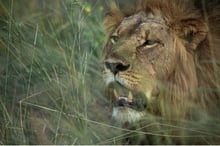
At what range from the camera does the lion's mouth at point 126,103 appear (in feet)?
9.87

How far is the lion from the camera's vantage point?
303cm

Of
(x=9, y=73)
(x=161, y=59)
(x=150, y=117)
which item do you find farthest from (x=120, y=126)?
(x=9, y=73)

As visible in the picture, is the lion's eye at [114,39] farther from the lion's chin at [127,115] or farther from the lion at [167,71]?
the lion's chin at [127,115]

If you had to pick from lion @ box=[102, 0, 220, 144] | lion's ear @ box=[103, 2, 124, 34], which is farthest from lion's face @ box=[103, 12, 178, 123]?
lion's ear @ box=[103, 2, 124, 34]

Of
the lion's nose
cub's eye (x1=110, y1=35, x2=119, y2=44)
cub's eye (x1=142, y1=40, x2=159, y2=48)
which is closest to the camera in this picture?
the lion's nose

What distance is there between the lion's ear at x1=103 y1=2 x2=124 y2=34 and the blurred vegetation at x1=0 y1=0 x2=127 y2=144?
0.07m

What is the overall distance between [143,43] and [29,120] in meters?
0.71

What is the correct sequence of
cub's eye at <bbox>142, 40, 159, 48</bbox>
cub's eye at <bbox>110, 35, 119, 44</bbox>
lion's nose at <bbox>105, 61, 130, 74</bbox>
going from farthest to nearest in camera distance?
cub's eye at <bbox>110, 35, 119, 44</bbox> < cub's eye at <bbox>142, 40, 159, 48</bbox> < lion's nose at <bbox>105, 61, 130, 74</bbox>

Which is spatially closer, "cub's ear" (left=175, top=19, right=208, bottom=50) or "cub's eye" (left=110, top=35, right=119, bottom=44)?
"cub's ear" (left=175, top=19, right=208, bottom=50)

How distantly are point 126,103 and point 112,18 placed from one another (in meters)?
0.47

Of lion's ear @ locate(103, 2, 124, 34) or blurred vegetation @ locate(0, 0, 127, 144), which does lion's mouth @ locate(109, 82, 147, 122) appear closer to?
blurred vegetation @ locate(0, 0, 127, 144)

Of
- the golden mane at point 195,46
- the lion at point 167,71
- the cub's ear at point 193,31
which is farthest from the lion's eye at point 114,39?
the cub's ear at point 193,31

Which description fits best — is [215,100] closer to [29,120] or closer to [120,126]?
[120,126]

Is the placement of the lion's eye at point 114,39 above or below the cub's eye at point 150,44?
above
